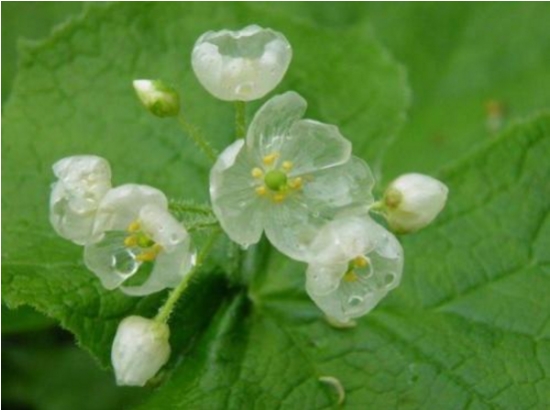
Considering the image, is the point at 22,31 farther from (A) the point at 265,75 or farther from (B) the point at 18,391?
(A) the point at 265,75

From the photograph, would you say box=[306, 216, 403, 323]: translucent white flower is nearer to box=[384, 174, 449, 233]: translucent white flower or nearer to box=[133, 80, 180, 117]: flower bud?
box=[384, 174, 449, 233]: translucent white flower

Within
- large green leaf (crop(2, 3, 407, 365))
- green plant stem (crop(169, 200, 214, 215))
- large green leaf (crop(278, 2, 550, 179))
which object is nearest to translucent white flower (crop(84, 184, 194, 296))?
green plant stem (crop(169, 200, 214, 215))

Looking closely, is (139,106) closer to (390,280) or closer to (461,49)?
(390,280)

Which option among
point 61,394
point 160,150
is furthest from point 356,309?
point 61,394

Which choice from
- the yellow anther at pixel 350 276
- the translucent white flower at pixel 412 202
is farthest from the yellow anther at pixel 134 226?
the translucent white flower at pixel 412 202

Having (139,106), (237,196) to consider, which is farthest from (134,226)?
(139,106)

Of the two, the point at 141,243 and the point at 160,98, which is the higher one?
the point at 160,98

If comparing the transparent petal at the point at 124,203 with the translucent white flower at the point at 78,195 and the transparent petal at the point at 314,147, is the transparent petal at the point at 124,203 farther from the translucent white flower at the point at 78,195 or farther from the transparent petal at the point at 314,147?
the transparent petal at the point at 314,147
